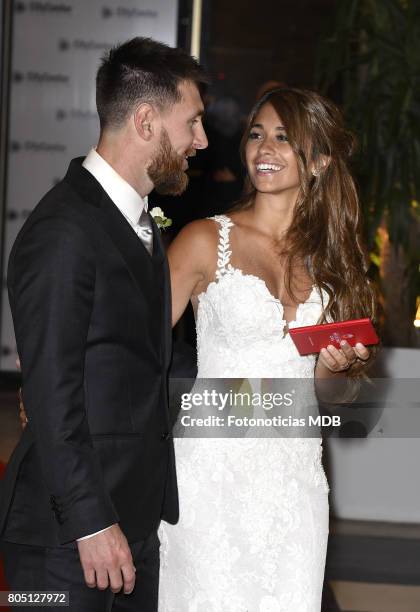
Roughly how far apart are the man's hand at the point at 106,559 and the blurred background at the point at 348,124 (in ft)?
5.91

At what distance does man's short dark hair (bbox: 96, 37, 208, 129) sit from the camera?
2.08 meters

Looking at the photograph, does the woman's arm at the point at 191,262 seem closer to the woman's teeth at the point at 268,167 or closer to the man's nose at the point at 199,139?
the woman's teeth at the point at 268,167

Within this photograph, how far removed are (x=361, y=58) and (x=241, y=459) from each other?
10.3 feet

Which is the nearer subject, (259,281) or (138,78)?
(138,78)

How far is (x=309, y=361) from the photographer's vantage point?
9.36ft

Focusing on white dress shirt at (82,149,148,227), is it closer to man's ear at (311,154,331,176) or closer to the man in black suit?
the man in black suit

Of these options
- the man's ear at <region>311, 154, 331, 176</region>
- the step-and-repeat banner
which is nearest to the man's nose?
the man's ear at <region>311, 154, 331, 176</region>

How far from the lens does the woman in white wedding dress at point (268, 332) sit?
2.72 metres

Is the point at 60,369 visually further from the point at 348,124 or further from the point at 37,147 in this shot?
the point at 37,147

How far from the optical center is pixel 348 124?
5.10 m

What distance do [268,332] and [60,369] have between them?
1.05 m

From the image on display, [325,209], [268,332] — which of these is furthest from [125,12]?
[268,332]

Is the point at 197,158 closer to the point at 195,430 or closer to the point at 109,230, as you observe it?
the point at 195,430

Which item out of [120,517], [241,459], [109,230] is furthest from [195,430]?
[109,230]
